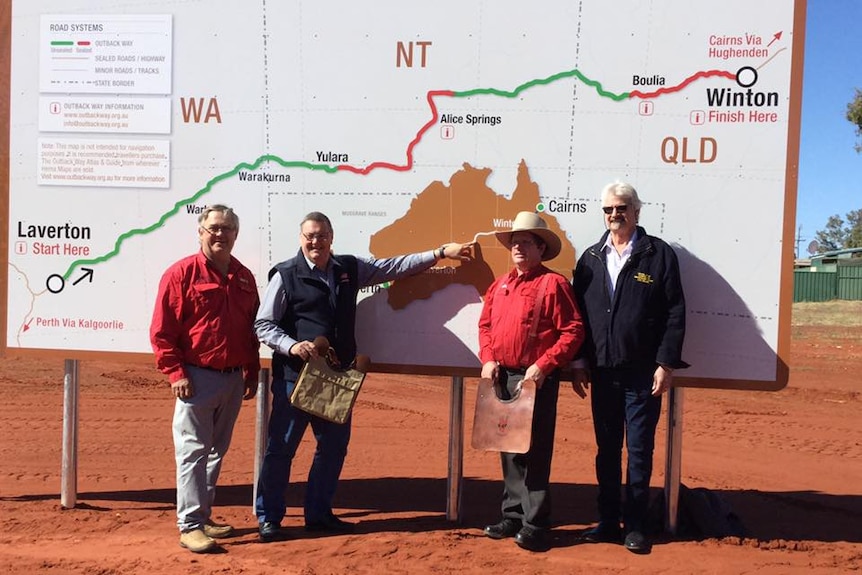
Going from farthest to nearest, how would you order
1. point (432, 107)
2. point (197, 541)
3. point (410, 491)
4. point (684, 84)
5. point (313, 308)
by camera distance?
point (410, 491) → point (432, 107) → point (684, 84) → point (313, 308) → point (197, 541)

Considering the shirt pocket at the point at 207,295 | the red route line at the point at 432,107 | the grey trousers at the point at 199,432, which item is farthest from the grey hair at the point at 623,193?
the grey trousers at the point at 199,432

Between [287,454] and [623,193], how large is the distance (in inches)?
103

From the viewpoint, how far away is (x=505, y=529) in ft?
15.7

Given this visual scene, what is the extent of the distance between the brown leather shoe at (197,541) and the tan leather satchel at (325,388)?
3.20 feet

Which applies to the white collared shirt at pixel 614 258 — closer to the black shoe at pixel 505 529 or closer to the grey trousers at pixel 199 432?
the black shoe at pixel 505 529

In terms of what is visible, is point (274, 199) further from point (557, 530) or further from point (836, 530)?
point (836, 530)

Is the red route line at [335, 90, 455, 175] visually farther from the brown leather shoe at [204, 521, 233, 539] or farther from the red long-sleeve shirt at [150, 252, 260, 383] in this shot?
the brown leather shoe at [204, 521, 233, 539]

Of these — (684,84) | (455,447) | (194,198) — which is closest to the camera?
(684,84)

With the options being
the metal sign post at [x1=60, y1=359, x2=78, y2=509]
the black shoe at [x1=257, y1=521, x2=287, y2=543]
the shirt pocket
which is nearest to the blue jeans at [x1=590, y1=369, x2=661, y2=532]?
the black shoe at [x1=257, y1=521, x2=287, y2=543]

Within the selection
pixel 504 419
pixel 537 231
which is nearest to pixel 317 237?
pixel 537 231

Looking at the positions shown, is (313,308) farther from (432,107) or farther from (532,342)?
(432,107)

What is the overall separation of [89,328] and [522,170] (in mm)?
3253

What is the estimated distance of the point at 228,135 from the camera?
517 cm

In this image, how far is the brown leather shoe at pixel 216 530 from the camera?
4770mm
